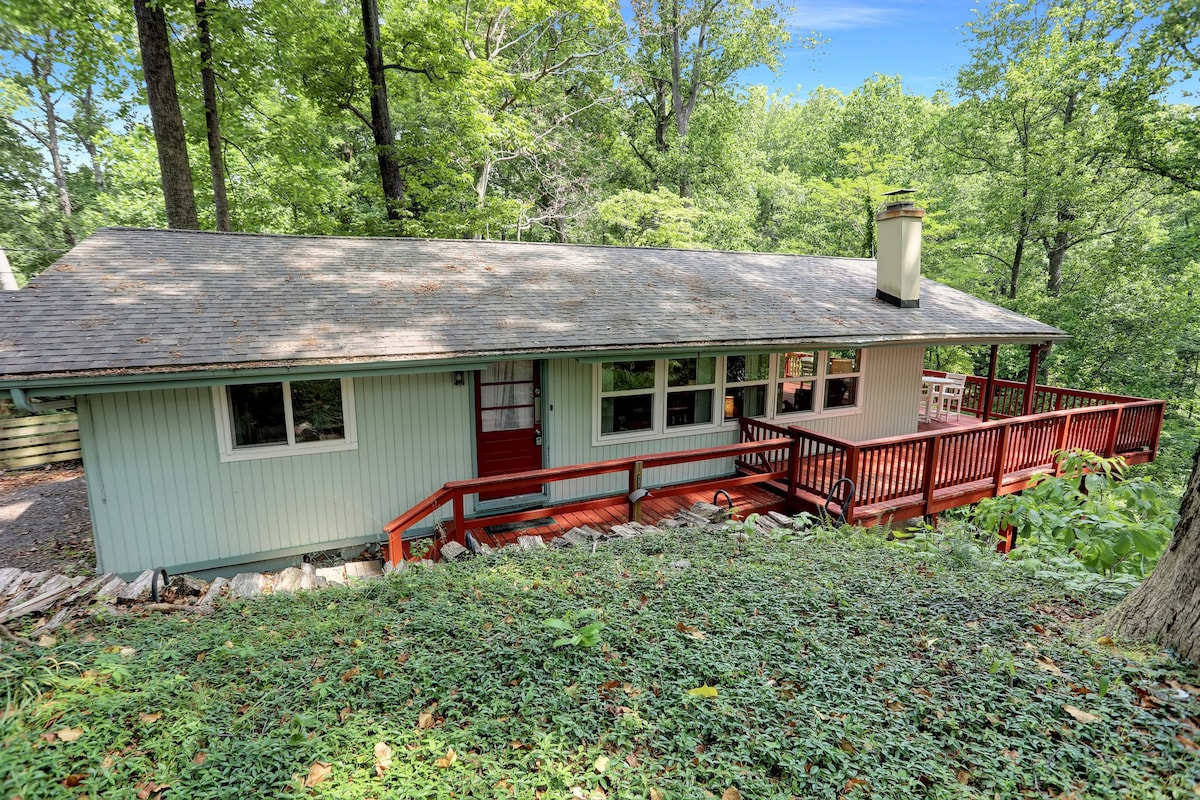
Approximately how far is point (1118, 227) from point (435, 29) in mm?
21205

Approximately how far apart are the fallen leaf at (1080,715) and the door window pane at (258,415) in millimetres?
6735

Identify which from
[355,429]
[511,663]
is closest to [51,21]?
[355,429]

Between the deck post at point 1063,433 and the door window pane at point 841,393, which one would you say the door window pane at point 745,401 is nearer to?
the door window pane at point 841,393

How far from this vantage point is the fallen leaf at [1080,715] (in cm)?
250

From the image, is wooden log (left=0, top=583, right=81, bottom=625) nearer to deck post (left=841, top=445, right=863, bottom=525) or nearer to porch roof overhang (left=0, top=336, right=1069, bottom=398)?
porch roof overhang (left=0, top=336, right=1069, bottom=398)

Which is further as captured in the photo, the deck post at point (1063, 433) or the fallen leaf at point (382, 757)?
the deck post at point (1063, 433)

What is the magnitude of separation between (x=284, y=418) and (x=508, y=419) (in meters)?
2.59

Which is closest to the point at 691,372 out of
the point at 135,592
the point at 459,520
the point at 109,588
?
the point at 459,520

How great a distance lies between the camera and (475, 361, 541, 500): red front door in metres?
7.13

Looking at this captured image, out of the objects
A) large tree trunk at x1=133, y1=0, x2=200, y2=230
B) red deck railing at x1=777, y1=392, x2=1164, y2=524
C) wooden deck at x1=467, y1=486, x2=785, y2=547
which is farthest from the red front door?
large tree trunk at x1=133, y1=0, x2=200, y2=230

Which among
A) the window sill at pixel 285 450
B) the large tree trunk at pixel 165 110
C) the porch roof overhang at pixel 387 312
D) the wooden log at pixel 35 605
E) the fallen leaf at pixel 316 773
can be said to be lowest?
the wooden log at pixel 35 605

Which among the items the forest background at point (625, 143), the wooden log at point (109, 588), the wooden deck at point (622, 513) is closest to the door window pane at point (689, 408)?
the wooden deck at point (622, 513)

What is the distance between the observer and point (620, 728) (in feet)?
8.43

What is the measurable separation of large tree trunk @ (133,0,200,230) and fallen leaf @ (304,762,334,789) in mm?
11706
